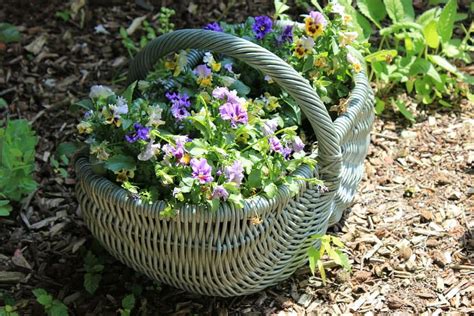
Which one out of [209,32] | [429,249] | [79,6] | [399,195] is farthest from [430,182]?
[79,6]

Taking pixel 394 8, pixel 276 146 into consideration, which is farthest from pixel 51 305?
pixel 394 8

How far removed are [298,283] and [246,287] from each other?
0.94ft

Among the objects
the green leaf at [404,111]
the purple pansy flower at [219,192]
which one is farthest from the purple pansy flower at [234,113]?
the green leaf at [404,111]

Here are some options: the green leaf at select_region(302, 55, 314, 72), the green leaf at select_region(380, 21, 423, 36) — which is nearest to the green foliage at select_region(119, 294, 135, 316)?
the green leaf at select_region(302, 55, 314, 72)

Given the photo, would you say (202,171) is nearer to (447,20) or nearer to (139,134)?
(139,134)

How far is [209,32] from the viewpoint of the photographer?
2258 millimetres

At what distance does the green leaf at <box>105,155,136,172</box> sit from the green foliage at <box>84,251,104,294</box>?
0.50m

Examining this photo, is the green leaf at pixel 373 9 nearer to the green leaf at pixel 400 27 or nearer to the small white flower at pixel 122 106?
the green leaf at pixel 400 27

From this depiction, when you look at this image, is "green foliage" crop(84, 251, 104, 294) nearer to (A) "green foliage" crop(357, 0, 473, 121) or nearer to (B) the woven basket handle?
(B) the woven basket handle

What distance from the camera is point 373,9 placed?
138 inches

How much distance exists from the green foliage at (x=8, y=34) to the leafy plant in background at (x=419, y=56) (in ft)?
5.00

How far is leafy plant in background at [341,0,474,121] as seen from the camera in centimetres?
331

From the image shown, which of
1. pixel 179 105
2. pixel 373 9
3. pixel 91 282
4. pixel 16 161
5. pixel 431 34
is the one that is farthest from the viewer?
pixel 373 9

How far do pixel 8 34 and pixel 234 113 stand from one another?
1732mm
